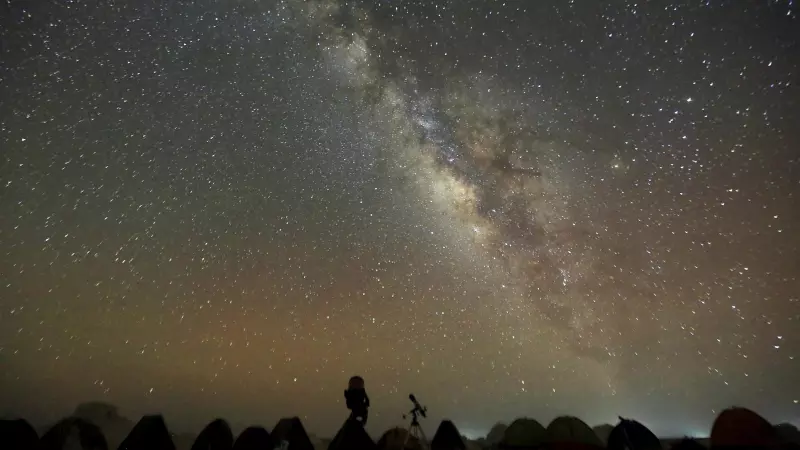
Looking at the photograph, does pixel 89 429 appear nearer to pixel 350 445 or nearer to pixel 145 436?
pixel 145 436

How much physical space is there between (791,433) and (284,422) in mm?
9884

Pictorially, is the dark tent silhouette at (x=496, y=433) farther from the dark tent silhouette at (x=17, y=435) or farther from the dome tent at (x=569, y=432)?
the dark tent silhouette at (x=17, y=435)

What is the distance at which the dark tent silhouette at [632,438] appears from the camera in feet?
24.4

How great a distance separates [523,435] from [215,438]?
6.43 meters

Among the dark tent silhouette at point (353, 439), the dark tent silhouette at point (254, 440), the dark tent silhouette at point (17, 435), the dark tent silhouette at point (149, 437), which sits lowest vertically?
the dark tent silhouette at point (17, 435)

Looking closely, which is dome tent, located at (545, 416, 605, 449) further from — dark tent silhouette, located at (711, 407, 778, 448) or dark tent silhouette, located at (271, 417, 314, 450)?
dark tent silhouette, located at (271, 417, 314, 450)

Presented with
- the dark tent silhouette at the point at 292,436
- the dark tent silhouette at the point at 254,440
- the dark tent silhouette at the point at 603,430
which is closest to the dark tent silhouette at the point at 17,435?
the dark tent silhouette at the point at 254,440

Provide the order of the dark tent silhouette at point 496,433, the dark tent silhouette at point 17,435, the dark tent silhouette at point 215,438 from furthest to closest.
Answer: the dark tent silhouette at point 496,433
the dark tent silhouette at point 215,438
the dark tent silhouette at point 17,435

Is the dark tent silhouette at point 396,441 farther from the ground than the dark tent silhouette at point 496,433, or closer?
closer

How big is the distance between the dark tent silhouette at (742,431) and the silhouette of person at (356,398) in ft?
18.6

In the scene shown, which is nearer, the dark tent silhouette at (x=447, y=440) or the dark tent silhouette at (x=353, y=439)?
the dark tent silhouette at (x=353, y=439)

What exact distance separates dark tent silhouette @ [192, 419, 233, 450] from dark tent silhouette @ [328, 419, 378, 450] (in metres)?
2.85

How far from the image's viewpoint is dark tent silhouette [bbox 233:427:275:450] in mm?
6963

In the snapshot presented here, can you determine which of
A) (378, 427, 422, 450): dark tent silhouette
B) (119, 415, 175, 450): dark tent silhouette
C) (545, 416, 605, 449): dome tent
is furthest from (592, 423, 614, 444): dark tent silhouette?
(119, 415, 175, 450): dark tent silhouette
